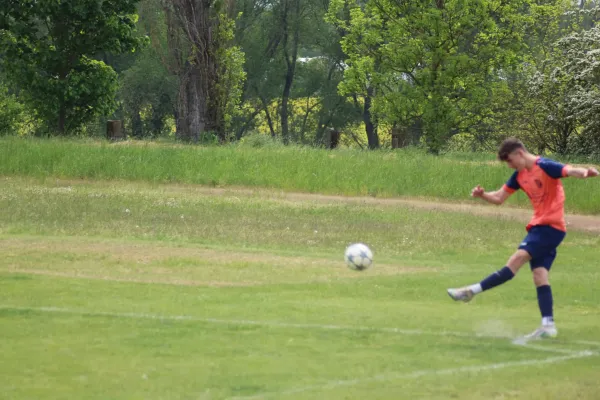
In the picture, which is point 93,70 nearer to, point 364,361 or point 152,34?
point 152,34

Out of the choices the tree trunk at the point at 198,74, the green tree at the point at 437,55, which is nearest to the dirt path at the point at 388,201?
the tree trunk at the point at 198,74

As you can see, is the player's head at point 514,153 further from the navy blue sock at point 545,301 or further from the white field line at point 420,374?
the white field line at point 420,374

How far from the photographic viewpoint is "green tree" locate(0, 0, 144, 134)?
4000cm

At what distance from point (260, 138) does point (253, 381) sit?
2863cm

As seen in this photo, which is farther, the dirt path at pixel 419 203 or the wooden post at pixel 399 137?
the wooden post at pixel 399 137

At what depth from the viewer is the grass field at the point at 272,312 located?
25.7 feet

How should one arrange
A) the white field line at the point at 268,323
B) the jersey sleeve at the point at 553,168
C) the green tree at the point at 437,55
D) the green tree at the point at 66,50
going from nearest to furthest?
the jersey sleeve at the point at 553,168
the white field line at the point at 268,323
the green tree at the point at 66,50
the green tree at the point at 437,55

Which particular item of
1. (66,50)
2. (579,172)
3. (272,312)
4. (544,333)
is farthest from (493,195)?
(66,50)

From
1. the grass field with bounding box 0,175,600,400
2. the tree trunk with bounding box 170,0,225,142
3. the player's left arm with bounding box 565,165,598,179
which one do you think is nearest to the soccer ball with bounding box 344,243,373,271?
the grass field with bounding box 0,175,600,400

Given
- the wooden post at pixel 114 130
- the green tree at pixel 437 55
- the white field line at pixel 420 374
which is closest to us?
the white field line at pixel 420 374

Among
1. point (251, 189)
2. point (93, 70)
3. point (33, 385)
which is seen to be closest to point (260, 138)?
point (251, 189)

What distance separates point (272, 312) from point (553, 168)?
3.42 metres

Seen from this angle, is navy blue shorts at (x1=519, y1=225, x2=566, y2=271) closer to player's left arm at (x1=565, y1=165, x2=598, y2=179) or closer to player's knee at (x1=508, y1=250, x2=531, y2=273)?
player's knee at (x1=508, y1=250, x2=531, y2=273)

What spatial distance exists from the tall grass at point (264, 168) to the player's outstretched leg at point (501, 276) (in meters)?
18.8
